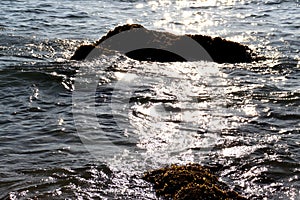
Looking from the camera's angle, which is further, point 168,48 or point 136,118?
point 168,48

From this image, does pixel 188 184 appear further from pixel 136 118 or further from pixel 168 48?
pixel 168 48

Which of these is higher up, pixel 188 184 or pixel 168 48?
pixel 168 48

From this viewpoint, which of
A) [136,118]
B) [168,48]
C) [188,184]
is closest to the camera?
[188,184]

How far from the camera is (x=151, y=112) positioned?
24.3 ft

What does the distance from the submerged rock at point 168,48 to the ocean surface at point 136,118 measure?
36 cm

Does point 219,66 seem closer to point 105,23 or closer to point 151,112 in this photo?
point 151,112

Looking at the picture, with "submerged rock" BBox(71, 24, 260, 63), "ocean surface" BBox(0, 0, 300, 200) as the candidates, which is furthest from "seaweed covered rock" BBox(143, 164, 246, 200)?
"submerged rock" BBox(71, 24, 260, 63)

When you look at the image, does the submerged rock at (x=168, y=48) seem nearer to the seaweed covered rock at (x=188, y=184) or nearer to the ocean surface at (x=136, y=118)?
the ocean surface at (x=136, y=118)

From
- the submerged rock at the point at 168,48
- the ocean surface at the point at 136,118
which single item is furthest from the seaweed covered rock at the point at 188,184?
the submerged rock at the point at 168,48

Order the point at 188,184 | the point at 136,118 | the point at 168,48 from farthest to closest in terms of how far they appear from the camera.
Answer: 1. the point at 168,48
2. the point at 136,118
3. the point at 188,184

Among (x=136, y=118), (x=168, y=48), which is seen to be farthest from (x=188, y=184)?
(x=168, y=48)

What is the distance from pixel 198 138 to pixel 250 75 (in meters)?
3.23

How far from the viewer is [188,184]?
16.1ft

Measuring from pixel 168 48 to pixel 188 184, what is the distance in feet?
20.2
